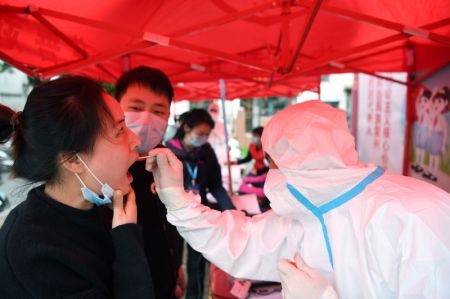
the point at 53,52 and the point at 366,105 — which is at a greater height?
the point at 53,52

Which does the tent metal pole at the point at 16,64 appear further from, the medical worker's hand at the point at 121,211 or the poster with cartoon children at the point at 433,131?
the poster with cartoon children at the point at 433,131

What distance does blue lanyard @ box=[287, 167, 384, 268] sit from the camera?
997mm

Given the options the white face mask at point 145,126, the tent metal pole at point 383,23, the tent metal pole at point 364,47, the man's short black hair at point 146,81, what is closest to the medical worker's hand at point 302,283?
the white face mask at point 145,126

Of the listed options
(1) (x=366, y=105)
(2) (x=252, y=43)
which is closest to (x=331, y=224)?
(2) (x=252, y=43)

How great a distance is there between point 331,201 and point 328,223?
0.09m

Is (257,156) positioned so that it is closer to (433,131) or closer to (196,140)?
(196,140)

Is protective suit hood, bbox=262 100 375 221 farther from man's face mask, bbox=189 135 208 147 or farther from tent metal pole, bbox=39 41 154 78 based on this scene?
man's face mask, bbox=189 135 208 147

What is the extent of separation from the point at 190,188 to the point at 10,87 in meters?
2.29

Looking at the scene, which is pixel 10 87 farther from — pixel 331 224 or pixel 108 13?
pixel 331 224

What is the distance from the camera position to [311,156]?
0.98m

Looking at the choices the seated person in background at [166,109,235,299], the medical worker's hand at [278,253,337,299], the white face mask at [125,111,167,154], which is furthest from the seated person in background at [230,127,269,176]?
the medical worker's hand at [278,253,337,299]

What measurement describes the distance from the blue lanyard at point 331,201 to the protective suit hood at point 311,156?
0.6 inches

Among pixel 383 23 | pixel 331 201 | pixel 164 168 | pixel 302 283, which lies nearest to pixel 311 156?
pixel 331 201

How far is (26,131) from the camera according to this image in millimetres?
865
